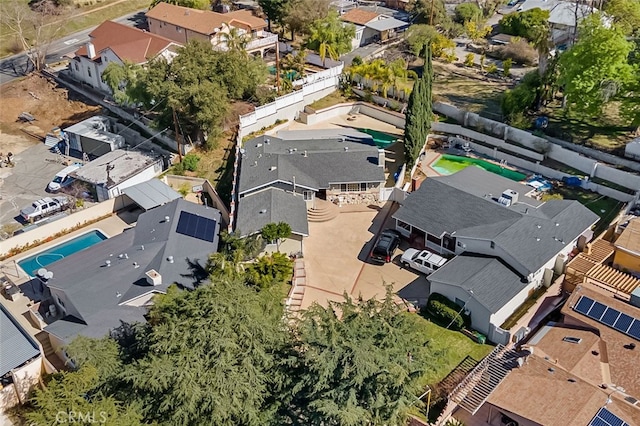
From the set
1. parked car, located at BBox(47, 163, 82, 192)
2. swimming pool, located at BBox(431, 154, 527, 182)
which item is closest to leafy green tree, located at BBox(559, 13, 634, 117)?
swimming pool, located at BBox(431, 154, 527, 182)

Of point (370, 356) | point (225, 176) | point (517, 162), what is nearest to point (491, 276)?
point (370, 356)

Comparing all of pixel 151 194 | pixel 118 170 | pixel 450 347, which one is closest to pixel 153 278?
pixel 151 194

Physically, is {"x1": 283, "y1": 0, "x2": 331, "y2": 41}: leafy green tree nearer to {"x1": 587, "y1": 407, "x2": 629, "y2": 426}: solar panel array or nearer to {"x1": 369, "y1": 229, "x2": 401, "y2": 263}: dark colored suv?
{"x1": 369, "y1": 229, "x2": 401, "y2": 263}: dark colored suv

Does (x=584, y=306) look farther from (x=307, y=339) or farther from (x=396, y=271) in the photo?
(x=307, y=339)

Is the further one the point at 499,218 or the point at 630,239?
the point at 499,218

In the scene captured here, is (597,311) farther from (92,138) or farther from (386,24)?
(386,24)
